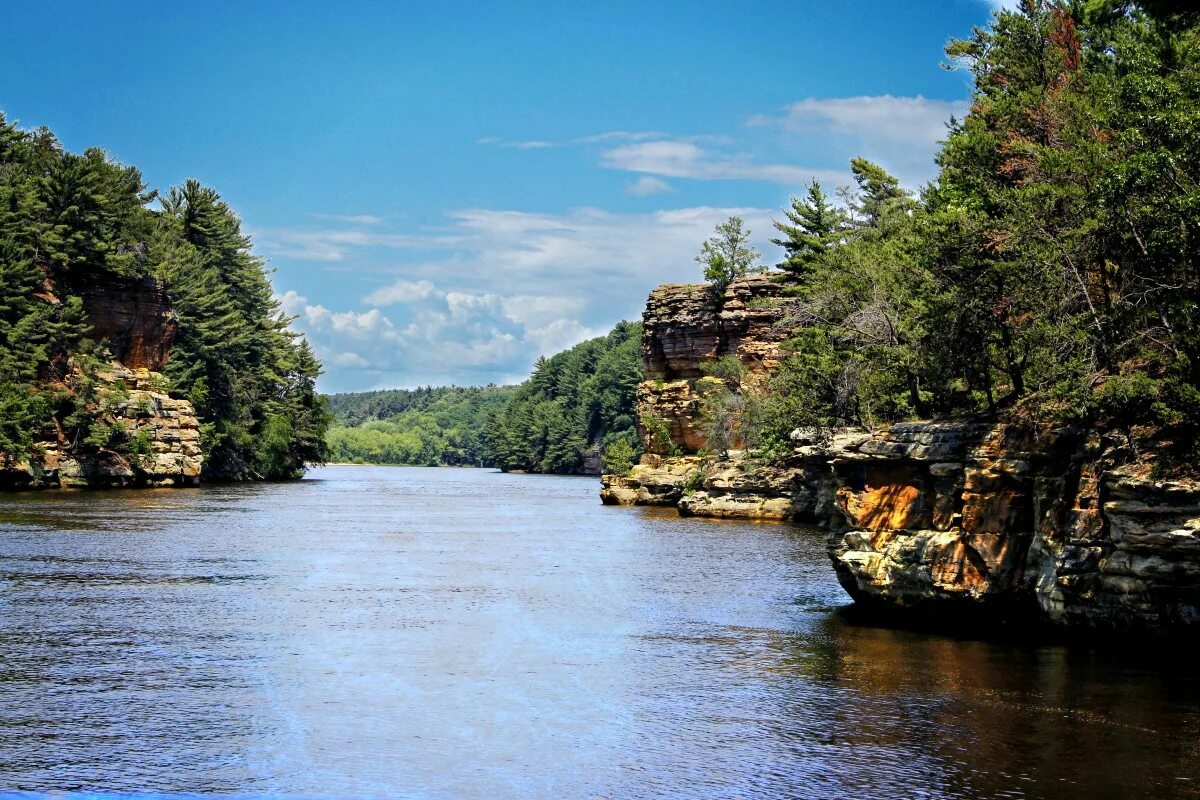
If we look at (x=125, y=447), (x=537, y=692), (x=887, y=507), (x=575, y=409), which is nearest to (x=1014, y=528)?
(x=887, y=507)

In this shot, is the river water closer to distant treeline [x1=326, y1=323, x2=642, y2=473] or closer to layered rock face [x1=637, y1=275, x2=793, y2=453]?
layered rock face [x1=637, y1=275, x2=793, y2=453]

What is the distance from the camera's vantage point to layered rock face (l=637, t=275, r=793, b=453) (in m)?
77.1

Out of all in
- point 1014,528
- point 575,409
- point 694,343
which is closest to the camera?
point 1014,528

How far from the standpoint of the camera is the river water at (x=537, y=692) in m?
16.0

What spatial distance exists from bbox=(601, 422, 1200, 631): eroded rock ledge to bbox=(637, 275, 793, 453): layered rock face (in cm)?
4807

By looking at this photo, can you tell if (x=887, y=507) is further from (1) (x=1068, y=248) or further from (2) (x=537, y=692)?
(2) (x=537, y=692)

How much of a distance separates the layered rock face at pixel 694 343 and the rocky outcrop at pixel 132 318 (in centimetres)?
3532

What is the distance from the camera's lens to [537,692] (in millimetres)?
21203

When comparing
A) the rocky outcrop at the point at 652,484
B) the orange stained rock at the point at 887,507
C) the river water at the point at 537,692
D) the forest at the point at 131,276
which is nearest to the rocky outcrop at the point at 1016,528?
the orange stained rock at the point at 887,507

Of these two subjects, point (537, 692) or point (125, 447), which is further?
point (125, 447)

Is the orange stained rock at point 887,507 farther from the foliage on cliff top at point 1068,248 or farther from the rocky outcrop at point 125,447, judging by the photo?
the rocky outcrop at point 125,447

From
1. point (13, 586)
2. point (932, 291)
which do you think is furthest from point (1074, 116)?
point (13, 586)

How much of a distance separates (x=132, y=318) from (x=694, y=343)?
39.6 meters

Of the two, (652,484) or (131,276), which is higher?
(131,276)
